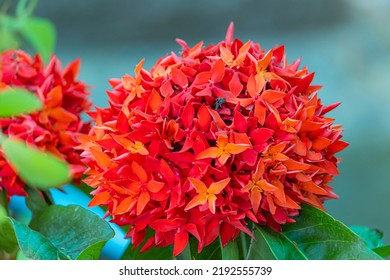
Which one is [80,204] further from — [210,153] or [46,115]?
[210,153]

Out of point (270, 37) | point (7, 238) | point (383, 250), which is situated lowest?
point (7, 238)

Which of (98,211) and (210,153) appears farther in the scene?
(98,211)

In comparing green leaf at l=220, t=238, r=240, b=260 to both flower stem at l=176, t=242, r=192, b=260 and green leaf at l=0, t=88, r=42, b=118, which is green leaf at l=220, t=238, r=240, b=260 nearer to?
flower stem at l=176, t=242, r=192, b=260

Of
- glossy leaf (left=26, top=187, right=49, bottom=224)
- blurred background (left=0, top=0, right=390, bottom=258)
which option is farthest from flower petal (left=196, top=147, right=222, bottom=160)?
blurred background (left=0, top=0, right=390, bottom=258)

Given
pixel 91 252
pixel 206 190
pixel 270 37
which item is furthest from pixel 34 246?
pixel 270 37

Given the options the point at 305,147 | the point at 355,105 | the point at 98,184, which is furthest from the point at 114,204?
the point at 355,105

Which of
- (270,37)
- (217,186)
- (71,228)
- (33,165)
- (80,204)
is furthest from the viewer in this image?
(270,37)

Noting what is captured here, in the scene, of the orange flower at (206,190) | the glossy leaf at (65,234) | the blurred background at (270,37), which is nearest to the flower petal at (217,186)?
the orange flower at (206,190)

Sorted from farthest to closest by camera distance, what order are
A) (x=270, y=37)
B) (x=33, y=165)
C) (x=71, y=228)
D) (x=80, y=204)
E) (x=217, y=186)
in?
(x=270, y=37) → (x=80, y=204) → (x=71, y=228) → (x=217, y=186) → (x=33, y=165)
